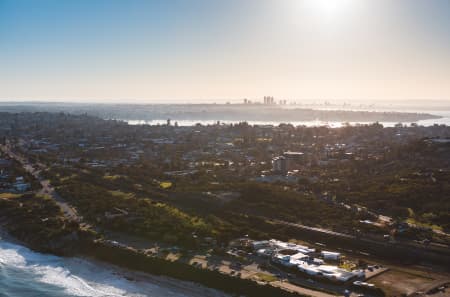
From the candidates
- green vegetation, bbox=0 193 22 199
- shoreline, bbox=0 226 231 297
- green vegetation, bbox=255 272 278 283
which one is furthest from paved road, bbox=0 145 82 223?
green vegetation, bbox=255 272 278 283

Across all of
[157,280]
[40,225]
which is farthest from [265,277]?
[40,225]

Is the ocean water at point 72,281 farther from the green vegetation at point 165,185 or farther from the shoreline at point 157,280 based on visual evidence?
the green vegetation at point 165,185

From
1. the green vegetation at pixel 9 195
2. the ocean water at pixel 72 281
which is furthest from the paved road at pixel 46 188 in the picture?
the ocean water at pixel 72 281

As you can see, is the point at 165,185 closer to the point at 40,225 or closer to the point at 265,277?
the point at 40,225

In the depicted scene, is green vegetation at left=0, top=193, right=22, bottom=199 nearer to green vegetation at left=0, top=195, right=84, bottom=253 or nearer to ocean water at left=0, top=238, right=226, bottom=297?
green vegetation at left=0, top=195, right=84, bottom=253

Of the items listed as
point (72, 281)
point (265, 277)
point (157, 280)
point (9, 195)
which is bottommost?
point (72, 281)

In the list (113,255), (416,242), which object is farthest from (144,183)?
(416,242)

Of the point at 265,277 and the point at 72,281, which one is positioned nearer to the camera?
the point at 265,277

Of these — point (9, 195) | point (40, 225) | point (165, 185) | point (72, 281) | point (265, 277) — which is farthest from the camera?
point (165, 185)

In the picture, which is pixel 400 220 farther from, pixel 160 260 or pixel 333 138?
pixel 333 138
